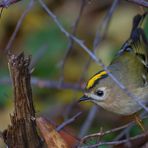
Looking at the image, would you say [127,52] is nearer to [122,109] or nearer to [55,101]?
[122,109]

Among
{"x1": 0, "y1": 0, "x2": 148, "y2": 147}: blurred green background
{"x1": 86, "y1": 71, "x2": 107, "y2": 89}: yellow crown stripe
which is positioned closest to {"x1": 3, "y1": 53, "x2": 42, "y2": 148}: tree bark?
{"x1": 86, "y1": 71, "x2": 107, "y2": 89}: yellow crown stripe

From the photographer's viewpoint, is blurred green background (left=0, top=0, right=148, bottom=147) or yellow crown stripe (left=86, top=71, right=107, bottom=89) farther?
blurred green background (left=0, top=0, right=148, bottom=147)

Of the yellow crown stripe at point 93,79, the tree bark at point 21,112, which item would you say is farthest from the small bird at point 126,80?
the tree bark at point 21,112

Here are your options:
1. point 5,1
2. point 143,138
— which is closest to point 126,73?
point 143,138

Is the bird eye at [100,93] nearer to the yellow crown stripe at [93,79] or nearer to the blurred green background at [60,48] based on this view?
the yellow crown stripe at [93,79]

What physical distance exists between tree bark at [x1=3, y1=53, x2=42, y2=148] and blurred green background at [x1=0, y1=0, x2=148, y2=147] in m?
1.67

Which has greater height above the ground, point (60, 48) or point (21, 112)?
point (60, 48)

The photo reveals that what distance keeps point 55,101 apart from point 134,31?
1312 mm

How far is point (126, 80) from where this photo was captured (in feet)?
9.68

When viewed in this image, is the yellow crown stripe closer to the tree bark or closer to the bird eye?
the bird eye

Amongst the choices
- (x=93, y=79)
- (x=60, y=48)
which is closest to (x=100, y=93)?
(x=93, y=79)

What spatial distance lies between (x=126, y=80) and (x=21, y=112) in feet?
3.49

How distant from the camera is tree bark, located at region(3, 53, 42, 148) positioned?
1.88 meters

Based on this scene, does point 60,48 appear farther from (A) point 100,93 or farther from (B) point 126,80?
(A) point 100,93
